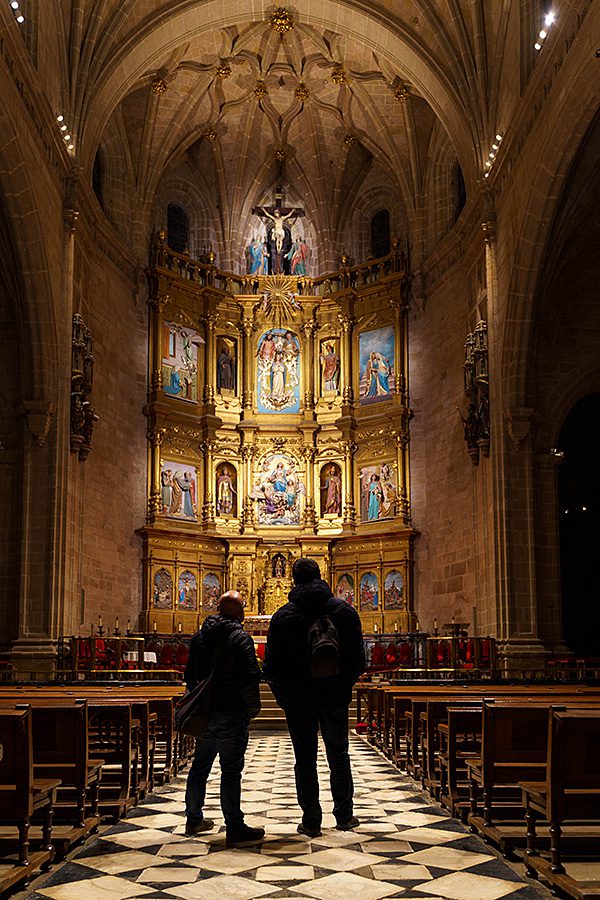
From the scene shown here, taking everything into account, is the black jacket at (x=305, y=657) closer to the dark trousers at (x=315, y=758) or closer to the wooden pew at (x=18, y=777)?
the dark trousers at (x=315, y=758)

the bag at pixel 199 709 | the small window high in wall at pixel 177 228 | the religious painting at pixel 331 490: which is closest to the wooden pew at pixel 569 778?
the bag at pixel 199 709

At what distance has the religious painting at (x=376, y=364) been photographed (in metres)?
27.6

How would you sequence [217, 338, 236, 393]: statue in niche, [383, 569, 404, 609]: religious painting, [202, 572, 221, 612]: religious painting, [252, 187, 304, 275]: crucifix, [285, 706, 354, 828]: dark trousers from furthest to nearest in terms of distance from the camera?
[252, 187, 304, 275]: crucifix, [217, 338, 236, 393]: statue in niche, [202, 572, 221, 612]: religious painting, [383, 569, 404, 609]: religious painting, [285, 706, 354, 828]: dark trousers

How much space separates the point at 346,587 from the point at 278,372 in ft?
20.6

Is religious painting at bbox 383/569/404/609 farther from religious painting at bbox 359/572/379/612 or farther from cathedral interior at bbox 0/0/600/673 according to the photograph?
religious painting at bbox 359/572/379/612

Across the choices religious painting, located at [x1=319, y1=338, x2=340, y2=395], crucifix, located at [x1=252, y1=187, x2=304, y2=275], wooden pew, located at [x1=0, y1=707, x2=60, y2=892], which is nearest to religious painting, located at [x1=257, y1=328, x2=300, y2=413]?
religious painting, located at [x1=319, y1=338, x2=340, y2=395]

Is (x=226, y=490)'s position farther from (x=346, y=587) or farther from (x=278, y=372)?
(x=346, y=587)

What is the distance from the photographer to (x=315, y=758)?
756 cm

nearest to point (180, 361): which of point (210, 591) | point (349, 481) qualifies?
point (349, 481)

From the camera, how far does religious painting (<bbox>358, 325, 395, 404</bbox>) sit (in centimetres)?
2758

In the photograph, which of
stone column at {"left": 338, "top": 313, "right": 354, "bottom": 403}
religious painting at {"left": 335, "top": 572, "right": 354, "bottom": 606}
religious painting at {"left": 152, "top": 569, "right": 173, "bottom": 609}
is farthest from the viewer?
stone column at {"left": 338, "top": 313, "right": 354, "bottom": 403}

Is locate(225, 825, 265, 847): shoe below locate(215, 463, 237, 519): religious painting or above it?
below

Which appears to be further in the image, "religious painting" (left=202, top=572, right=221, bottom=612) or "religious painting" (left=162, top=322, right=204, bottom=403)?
"religious painting" (left=162, top=322, right=204, bottom=403)

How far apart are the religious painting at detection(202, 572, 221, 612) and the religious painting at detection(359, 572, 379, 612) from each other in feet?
12.0
